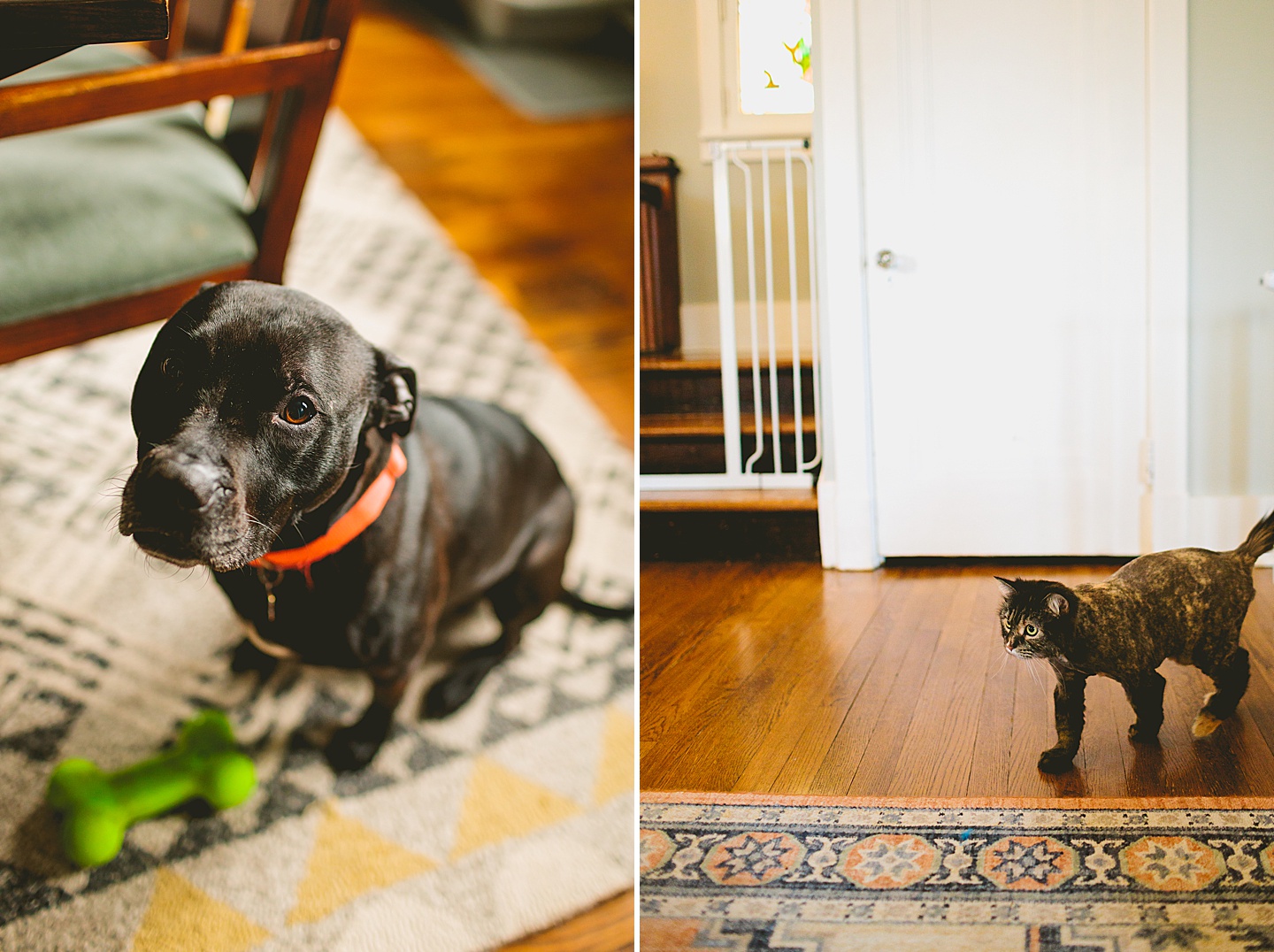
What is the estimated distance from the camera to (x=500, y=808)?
4.31 ft

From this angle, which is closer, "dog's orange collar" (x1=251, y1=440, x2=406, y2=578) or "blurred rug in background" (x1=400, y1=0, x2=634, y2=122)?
"dog's orange collar" (x1=251, y1=440, x2=406, y2=578)

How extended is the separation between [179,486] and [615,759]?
0.84 meters

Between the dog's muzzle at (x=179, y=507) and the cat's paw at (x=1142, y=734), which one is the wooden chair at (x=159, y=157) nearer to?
the dog's muzzle at (x=179, y=507)

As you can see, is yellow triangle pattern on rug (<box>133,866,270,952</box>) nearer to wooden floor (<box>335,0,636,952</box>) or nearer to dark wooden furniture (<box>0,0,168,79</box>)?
dark wooden furniture (<box>0,0,168,79</box>)

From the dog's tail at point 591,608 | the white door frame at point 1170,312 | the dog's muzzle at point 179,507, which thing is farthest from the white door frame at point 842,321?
the dog's tail at point 591,608

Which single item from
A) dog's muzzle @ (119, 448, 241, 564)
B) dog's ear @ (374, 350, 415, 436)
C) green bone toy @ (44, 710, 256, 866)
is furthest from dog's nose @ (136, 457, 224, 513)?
green bone toy @ (44, 710, 256, 866)

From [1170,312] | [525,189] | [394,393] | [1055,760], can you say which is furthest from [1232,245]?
[525,189]

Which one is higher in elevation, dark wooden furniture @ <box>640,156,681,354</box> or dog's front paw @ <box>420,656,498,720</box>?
dark wooden furniture @ <box>640,156,681,354</box>

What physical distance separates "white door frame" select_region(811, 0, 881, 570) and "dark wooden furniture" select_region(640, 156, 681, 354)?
0.43ft

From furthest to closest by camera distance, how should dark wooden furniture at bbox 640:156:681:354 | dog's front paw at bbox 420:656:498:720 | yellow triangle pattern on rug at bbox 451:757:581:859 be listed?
dog's front paw at bbox 420:656:498:720 → yellow triangle pattern on rug at bbox 451:757:581:859 → dark wooden furniture at bbox 640:156:681:354

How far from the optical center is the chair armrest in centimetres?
99

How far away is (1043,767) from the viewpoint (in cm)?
79

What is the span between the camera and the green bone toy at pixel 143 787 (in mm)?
1129

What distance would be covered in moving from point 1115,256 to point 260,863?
108 cm
